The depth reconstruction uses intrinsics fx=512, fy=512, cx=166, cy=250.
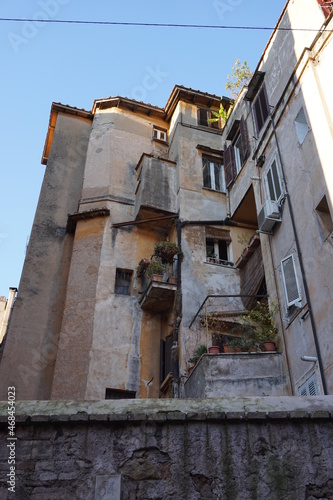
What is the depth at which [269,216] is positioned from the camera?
13695 mm

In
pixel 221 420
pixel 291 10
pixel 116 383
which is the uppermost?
pixel 291 10

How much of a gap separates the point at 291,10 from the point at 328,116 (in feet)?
17.5

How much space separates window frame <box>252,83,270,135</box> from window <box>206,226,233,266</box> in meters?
3.73

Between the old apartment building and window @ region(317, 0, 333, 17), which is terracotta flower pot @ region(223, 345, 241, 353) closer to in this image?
the old apartment building

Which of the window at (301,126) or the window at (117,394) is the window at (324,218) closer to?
the window at (301,126)

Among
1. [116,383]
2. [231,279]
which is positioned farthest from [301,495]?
[231,279]

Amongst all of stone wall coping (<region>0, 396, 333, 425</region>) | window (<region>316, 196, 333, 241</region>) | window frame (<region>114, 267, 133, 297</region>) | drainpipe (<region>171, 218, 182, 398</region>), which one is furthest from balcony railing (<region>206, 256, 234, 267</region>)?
stone wall coping (<region>0, 396, 333, 425</region>)

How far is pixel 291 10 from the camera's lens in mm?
15016

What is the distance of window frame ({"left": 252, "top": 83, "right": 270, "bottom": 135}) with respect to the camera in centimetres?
1593

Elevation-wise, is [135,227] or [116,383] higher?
[135,227]

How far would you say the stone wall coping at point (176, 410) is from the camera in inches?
228

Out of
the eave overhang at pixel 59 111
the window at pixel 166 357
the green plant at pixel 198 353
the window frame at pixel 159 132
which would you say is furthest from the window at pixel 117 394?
the eave overhang at pixel 59 111

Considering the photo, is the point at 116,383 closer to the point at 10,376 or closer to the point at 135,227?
the point at 10,376

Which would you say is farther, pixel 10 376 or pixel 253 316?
pixel 10 376
